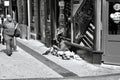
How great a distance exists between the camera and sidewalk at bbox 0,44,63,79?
33.2ft

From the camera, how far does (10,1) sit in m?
29.4

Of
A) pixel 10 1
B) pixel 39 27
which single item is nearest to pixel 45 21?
pixel 39 27

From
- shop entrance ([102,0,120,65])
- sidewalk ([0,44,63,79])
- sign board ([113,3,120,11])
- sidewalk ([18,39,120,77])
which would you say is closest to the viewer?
sidewalk ([0,44,63,79])

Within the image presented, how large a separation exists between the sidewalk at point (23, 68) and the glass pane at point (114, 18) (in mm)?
2582

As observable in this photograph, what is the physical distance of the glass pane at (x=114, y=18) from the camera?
37.6 feet

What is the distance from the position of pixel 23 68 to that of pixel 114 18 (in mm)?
3526

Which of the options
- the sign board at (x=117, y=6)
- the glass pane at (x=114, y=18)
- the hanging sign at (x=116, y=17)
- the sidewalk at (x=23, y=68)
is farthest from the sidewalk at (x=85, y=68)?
the sign board at (x=117, y=6)

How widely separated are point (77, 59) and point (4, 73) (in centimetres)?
348

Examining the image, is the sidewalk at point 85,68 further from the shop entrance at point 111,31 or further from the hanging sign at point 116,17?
the hanging sign at point 116,17

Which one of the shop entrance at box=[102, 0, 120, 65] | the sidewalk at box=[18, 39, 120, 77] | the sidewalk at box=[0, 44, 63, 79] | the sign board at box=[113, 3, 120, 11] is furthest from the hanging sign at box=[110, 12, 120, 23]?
the sidewalk at box=[0, 44, 63, 79]

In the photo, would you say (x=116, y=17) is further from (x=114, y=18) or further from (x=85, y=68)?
(x=85, y=68)

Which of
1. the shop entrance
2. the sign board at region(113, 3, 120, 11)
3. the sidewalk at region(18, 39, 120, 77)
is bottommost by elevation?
the sidewalk at region(18, 39, 120, 77)

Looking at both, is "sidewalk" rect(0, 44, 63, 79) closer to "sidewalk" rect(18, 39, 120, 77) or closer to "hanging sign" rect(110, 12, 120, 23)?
"sidewalk" rect(18, 39, 120, 77)

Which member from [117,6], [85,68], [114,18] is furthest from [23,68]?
[117,6]
